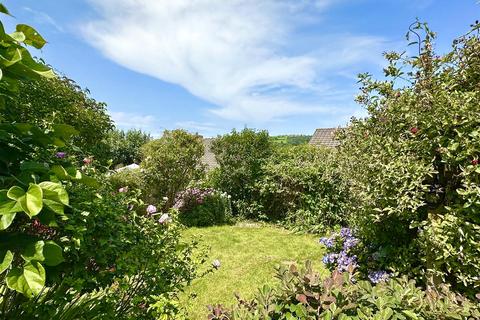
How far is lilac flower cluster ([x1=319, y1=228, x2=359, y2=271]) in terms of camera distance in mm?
4281

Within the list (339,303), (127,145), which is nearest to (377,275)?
(339,303)

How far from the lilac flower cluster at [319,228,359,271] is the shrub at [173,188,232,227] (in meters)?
6.12

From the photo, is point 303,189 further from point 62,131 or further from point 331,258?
point 62,131

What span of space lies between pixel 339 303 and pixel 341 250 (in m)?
2.86

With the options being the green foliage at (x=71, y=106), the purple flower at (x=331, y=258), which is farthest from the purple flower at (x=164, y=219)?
the green foliage at (x=71, y=106)

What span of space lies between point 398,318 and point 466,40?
3220 millimetres

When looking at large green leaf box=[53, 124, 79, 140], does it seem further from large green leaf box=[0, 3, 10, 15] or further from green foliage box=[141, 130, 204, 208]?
green foliage box=[141, 130, 204, 208]

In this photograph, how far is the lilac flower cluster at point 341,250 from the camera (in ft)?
14.0

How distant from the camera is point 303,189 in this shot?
34.3ft

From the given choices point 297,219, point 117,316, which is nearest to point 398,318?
point 117,316

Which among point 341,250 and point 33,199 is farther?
point 341,250

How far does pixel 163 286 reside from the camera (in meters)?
2.77

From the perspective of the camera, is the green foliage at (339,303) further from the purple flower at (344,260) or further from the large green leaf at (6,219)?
the purple flower at (344,260)

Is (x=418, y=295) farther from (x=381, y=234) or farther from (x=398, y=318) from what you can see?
(x=381, y=234)
